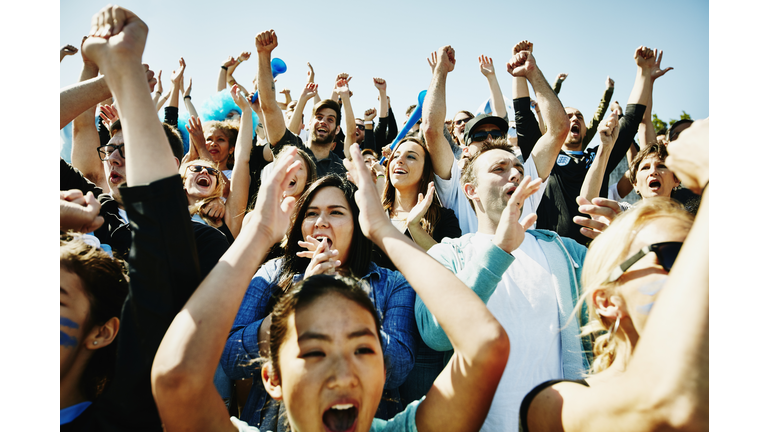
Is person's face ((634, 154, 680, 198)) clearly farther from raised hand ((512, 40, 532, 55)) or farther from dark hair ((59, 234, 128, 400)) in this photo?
dark hair ((59, 234, 128, 400))

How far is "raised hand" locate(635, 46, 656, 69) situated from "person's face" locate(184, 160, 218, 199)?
13.4 ft

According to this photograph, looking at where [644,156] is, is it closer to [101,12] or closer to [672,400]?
[672,400]

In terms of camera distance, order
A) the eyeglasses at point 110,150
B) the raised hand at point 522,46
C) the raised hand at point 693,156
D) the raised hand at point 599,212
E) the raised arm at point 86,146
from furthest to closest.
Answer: the raised hand at point 522,46
the raised arm at point 86,146
the eyeglasses at point 110,150
the raised hand at point 599,212
the raised hand at point 693,156

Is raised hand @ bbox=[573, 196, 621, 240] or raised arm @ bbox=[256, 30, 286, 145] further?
raised arm @ bbox=[256, 30, 286, 145]

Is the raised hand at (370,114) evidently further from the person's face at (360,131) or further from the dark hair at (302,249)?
the dark hair at (302,249)

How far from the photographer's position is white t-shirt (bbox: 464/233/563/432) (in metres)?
1.90

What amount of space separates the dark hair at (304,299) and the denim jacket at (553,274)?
0.38 meters

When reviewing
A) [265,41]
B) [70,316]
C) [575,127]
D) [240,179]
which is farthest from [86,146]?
[575,127]

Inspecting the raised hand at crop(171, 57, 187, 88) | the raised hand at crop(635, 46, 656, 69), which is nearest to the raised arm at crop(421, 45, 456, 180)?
the raised hand at crop(635, 46, 656, 69)

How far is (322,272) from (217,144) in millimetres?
3392

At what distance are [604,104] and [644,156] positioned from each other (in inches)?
90.2

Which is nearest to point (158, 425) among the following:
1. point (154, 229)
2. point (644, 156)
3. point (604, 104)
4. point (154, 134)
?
point (154, 229)

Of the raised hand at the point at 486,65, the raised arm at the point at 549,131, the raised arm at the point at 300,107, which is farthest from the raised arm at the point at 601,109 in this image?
the raised arm at the point at 300,107

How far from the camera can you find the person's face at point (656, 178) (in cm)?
341
